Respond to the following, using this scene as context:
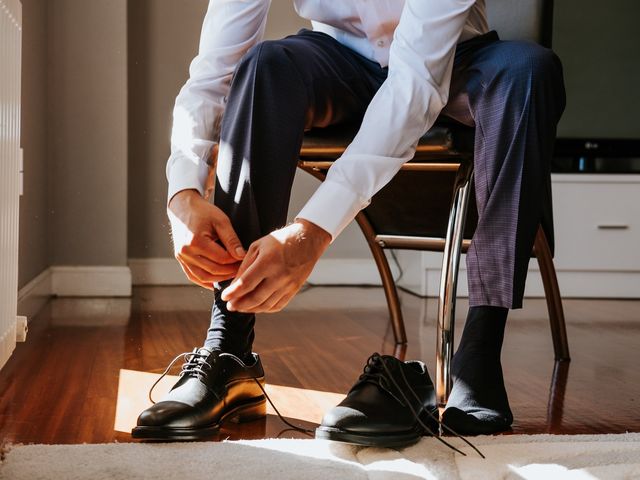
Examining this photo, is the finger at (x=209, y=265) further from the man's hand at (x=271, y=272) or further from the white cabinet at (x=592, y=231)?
the white cabinet at (x=592, y=231)

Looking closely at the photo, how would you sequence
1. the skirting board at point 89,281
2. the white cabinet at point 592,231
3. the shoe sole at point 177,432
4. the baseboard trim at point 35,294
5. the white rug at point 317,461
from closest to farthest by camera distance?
the white rug at point 317,461 → the shoe sole at point 177,432 → the baseboard trim at point 35,294 → the skirting board at point 89,281 → the white cabinet at point 592,231

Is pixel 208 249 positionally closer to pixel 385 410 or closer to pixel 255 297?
pixel 255 297

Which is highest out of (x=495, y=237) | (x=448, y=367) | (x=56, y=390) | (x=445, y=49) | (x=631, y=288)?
(x=445, y=49)

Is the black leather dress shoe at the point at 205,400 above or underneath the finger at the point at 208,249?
underneath

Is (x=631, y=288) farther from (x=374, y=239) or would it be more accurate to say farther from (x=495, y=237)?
(x=495, y=237)

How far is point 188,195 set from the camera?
1.11m

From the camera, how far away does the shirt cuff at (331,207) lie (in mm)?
996

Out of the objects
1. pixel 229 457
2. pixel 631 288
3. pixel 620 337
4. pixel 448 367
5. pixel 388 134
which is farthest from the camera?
pixel 631 288

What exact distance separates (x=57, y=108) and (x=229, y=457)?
225 cm

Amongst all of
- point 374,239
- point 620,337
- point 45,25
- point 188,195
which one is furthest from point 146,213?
point 188,195

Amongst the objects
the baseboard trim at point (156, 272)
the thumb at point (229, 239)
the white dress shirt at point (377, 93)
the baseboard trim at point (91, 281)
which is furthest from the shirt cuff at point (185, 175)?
the baseboard trim at point (156, 272)

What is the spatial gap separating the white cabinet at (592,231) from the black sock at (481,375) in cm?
188

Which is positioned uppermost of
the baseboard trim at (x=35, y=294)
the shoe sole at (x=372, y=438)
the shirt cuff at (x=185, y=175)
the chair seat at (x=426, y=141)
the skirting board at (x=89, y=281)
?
the chair seat at (x=426, y=141)

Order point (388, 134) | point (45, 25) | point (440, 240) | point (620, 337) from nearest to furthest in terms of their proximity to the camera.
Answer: point (388, 134) < point (440, 240) < point (620, 337) < point (45, 25)
